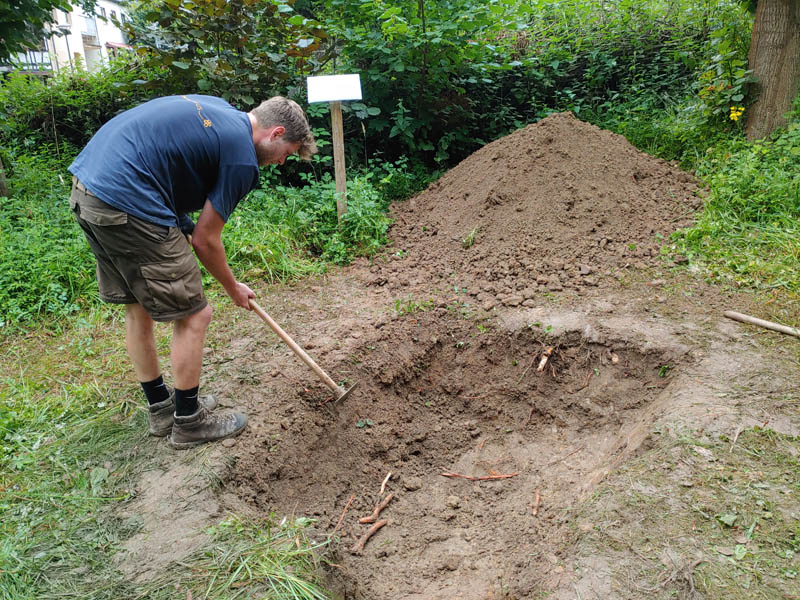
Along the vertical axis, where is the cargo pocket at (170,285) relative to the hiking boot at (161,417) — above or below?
above

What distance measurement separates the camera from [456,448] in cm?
335

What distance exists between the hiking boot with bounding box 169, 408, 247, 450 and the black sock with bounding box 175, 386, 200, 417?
0.02 metres

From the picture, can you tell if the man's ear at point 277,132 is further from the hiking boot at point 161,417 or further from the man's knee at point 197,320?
the hiking boot at point 161,417

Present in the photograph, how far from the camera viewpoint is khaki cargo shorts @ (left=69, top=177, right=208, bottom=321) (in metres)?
2.32

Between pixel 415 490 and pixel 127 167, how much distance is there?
220cm

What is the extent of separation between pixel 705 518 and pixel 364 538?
1532mm

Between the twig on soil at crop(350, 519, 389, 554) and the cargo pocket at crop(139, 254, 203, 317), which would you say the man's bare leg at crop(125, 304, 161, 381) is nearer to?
the cargo pocket at crop(139, 254, 203, 317)

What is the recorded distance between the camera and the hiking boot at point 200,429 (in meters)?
2.75

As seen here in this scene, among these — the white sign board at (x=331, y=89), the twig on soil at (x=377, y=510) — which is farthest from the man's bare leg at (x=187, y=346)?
the white sign board at (x=331, y=89)

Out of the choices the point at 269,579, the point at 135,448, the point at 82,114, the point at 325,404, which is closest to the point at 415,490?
the point at 325,404

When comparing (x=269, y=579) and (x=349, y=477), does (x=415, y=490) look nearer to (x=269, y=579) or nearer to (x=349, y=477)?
(x=349, y=477)

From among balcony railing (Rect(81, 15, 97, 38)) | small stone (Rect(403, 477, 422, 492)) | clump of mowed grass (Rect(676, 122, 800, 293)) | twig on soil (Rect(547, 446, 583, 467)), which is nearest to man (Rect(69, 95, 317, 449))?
small stone (Rect(403, 477, 422, 492))

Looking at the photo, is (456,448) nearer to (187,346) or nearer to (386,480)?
(386,480)

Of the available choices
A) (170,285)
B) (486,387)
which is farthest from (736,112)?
(170,285)
